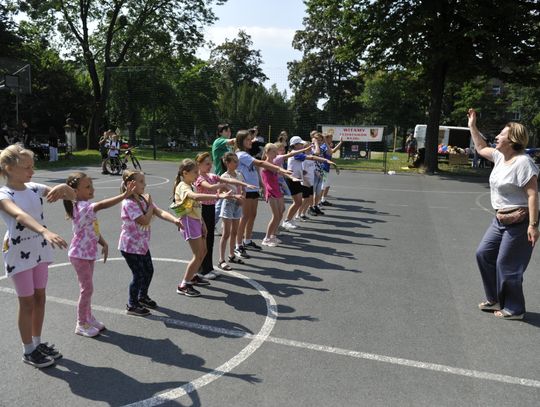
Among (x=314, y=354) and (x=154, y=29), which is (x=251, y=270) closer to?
(x=314, y=354)

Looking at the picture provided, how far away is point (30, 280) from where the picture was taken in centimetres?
388

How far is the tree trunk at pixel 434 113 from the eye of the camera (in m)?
24.0

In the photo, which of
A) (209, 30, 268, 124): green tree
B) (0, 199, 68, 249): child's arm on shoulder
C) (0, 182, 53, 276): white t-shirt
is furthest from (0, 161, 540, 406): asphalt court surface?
→ (209, 30, 268, 124): green tree

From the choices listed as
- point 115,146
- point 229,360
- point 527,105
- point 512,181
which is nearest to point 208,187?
point 229,360

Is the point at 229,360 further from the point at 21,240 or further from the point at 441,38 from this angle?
the point at 441,38

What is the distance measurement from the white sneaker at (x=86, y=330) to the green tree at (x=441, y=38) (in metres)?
20.6

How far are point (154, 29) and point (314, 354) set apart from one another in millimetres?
36412

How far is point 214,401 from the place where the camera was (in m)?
→ 3.54

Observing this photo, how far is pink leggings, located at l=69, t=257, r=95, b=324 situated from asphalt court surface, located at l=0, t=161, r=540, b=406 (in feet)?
0.78

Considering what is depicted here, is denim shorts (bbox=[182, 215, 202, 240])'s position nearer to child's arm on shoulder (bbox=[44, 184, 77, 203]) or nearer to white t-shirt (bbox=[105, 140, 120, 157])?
child's arm on shoulder (bbox=[44, 184, 77, 203])

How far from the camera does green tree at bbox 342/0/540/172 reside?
20.9 meters

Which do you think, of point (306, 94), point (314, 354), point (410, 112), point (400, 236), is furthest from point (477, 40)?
point (306, 94)

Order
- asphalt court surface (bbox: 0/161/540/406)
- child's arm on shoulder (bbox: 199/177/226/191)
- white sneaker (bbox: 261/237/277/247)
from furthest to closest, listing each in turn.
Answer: white sneaker (bbox: 261/237/277/247), child's arm on shoulder (bbox: 199/177/226/191), asphalt court surface (bbox: 0/161/540/406)

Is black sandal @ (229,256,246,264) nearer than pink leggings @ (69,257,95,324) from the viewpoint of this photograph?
No
